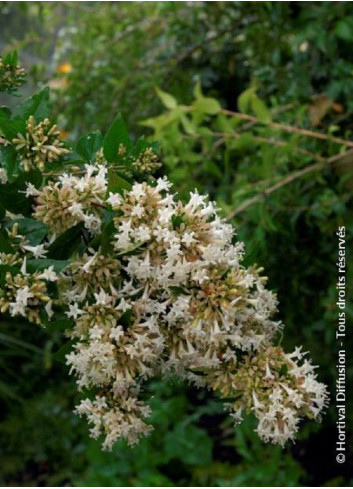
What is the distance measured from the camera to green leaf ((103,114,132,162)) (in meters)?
0.77

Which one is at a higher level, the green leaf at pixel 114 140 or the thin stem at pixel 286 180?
the thin stem at pixel 286 180

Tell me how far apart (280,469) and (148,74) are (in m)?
1.16


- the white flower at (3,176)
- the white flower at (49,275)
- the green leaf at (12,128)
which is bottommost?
the white flower at (49,275)

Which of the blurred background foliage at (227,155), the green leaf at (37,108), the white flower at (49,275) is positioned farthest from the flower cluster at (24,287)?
the blurred background foliage at (227,155)

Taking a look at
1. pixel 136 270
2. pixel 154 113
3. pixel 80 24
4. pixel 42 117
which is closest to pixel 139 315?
pixel 136 270

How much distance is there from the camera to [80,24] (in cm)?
260

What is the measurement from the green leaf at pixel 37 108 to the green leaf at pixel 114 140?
0.06 m

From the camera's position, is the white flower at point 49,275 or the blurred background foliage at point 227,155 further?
the blurred background foliage at point 227,155

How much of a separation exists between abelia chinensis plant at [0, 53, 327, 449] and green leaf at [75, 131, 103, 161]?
44 mm

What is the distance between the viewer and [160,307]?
68 cm

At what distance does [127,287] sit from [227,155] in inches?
39.1

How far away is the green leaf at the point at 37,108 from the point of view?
2.45 ft

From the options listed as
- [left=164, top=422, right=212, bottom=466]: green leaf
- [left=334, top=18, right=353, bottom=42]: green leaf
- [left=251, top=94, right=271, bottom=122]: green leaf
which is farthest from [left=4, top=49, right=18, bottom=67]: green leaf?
[left=164, top=422, right=212, bottom=466]: green leaf

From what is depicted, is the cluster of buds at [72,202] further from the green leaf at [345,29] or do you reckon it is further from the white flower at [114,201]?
the green leaf at [345,29]
